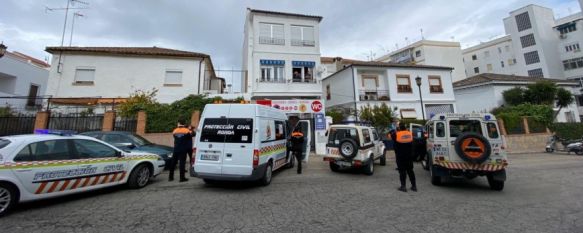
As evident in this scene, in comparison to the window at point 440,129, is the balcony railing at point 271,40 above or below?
above

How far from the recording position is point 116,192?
5977mm

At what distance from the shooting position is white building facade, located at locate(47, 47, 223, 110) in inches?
681

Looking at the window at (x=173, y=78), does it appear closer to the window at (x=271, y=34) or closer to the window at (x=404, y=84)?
the window at (x=271, y=34)

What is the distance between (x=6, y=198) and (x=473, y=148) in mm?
10310

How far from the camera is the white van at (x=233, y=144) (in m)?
6.07

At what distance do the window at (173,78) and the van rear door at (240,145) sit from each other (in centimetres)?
1474

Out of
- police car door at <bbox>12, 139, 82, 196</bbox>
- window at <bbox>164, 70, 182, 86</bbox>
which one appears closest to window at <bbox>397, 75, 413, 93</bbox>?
window at <bbox>164, 70, 182, 86</bbox>

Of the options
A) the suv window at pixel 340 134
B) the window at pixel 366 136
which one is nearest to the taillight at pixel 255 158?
the suv window at pixel 340 134

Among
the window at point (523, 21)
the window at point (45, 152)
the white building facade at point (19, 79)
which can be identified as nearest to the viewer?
the window at point (45, 152)

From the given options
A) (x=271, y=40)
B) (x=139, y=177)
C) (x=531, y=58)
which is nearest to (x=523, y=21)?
(x=531, y=58)

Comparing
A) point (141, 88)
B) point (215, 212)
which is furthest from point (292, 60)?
point (215, 212)

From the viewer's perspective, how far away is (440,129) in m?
7.02

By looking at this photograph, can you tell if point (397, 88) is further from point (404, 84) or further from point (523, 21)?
point (523, 21)

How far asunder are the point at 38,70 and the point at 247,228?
108 feet
